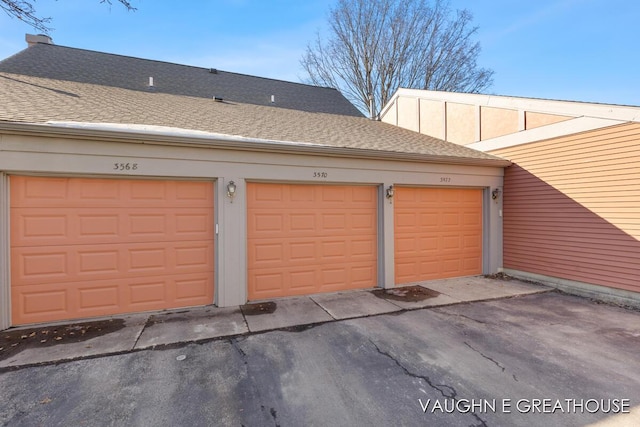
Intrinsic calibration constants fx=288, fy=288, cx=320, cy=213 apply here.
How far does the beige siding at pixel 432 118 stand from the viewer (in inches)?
361

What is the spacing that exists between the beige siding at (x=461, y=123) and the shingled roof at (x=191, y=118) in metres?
0.49

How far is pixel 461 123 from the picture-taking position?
333 inches

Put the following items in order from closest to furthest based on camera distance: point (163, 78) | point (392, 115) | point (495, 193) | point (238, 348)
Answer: point (238, 348)
point (495, 193)
point (163, 78)
point (392, 115)

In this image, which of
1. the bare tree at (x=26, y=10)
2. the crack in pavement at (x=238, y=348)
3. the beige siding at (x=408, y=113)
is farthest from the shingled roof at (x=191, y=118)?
the crack in pavement at (x=238, y=348)

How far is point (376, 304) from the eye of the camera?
206 inches

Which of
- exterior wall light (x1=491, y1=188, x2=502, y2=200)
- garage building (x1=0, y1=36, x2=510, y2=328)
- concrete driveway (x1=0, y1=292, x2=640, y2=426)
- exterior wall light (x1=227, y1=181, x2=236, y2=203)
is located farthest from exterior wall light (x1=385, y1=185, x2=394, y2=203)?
exterior wall light (x1=227, y1=181, x2=236, y2=203)

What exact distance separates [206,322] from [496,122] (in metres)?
8.10

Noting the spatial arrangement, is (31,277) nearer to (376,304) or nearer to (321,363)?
(321,363)

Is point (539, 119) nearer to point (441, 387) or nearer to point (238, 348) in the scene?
point (441, 387)

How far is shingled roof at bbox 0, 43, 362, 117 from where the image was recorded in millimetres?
7516

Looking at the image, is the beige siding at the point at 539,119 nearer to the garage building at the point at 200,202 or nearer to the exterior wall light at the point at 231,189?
the garage building at the point at 200,202

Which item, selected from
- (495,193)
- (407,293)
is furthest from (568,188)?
(407,293)

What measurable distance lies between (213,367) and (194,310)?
2.03 meters

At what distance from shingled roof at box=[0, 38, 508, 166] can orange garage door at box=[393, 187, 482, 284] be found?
919mm
